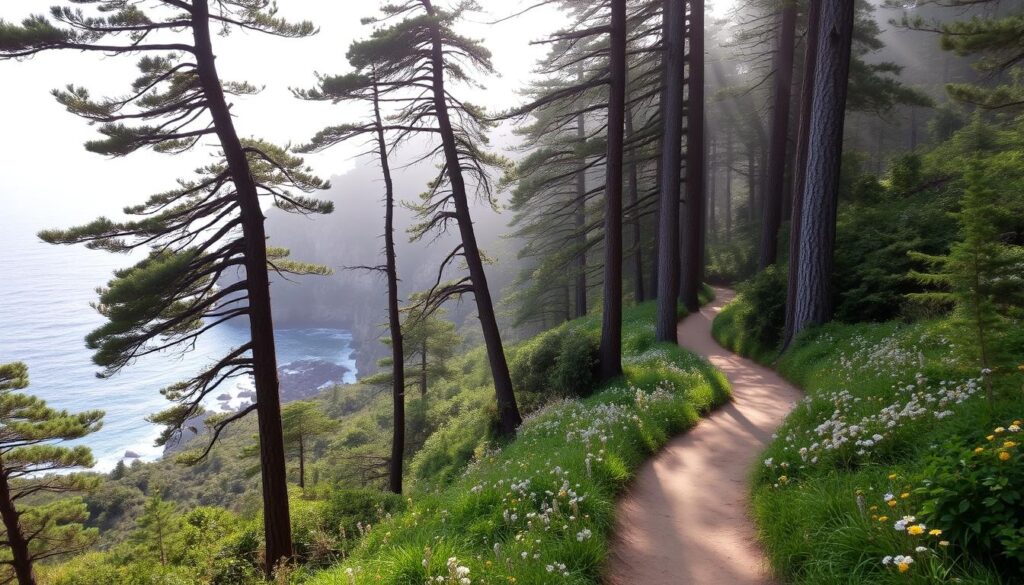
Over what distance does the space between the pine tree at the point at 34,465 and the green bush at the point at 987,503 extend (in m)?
17.0

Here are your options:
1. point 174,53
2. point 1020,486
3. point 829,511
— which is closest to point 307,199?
point 174,53

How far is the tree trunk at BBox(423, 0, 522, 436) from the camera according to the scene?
36.9 ft

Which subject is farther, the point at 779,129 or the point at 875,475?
the point at 779,129

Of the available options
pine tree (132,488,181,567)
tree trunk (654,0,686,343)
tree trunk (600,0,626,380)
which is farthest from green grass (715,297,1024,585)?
pine tree (132,488,181,567)

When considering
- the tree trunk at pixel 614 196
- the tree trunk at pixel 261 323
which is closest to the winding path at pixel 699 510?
the tree trunk at pixel 614 196

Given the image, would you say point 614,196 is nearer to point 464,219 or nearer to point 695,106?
point 464,219

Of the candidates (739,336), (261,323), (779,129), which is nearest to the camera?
(261,323)

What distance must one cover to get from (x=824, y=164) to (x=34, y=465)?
21933 millimetres

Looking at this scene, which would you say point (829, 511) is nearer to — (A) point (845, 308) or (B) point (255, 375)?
(B) point (255, 375)

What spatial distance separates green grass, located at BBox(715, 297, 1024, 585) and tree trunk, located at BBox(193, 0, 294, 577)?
7123 mm

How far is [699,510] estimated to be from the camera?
543 centimetres

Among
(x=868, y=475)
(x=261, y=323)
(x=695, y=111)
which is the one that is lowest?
(x=868, y=475)

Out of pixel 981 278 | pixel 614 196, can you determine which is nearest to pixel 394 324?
pixel 614 196

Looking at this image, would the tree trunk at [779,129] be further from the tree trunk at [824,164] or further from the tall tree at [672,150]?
the tree trunk at [824,164]
